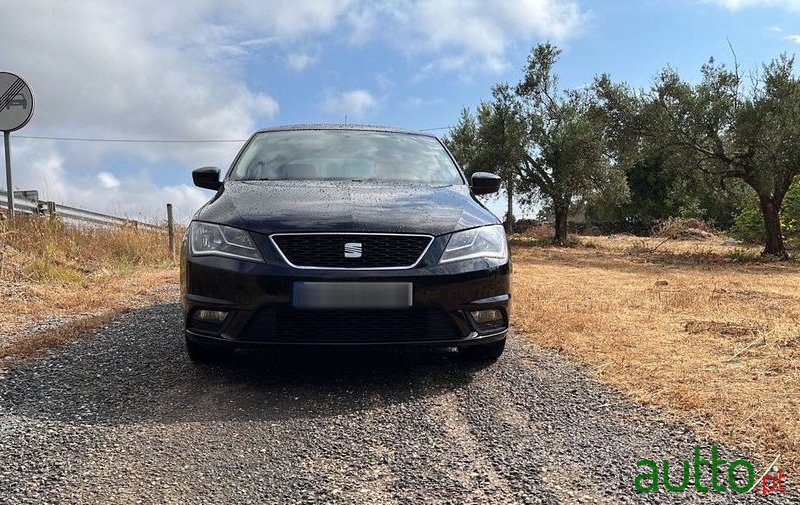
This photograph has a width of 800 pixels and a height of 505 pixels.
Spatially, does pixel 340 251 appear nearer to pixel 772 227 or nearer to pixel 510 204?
pixel 772 227

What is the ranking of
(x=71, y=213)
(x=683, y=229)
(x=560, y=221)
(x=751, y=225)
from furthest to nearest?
(x=683, y=229) < (x=560, y=221) < (x=751, y=225) < (x=71, y=213)

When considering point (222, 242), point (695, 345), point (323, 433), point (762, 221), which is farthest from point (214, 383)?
point (762, 221)

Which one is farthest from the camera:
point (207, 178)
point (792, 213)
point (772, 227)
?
point (772, 227)

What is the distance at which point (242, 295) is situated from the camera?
9.12ft

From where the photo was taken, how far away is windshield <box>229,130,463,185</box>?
3.86m

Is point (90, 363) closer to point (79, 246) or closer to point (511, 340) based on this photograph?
point (511, 340)

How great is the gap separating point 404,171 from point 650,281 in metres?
6.36

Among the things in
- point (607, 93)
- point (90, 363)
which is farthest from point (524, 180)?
point (90, 363)

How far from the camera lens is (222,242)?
2.92 meters

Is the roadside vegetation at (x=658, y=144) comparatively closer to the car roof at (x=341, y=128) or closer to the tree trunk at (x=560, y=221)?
the tree trunk at (x=560, y=221)

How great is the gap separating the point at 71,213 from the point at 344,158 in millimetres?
9083

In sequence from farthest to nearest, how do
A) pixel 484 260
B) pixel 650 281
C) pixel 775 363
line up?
pixel 650 281
pixel 775 363
pixel 484 260

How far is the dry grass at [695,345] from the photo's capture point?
2576mm

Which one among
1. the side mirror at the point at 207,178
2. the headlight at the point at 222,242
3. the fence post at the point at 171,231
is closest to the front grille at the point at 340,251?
the headlight at the point at 222,242
